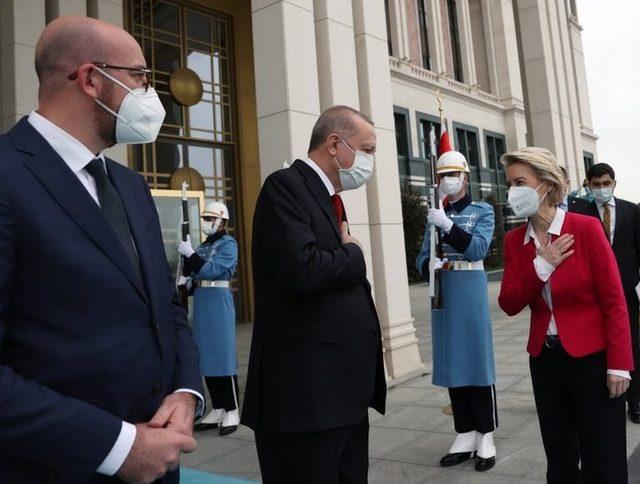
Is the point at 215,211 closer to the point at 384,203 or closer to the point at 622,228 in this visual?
the point at 384,203

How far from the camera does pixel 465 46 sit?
1438 inches

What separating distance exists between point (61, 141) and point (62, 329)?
1.72ft

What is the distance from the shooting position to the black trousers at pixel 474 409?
392 cm

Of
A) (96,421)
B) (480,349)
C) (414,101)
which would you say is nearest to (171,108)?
(480,349)

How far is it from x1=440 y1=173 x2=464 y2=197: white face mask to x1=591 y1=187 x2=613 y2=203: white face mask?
134 cm

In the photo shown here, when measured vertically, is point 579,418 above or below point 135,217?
below

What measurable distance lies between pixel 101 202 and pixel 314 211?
0.88m

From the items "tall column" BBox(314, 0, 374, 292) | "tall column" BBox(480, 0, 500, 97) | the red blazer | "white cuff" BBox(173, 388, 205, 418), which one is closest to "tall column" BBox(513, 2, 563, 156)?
"tall column" BBox(314, 0, 374, 292)

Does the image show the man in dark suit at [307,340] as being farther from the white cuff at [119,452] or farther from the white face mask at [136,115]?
the white cuff at [119,452]

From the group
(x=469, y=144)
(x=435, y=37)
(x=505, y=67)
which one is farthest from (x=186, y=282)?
(x=505, y=67)

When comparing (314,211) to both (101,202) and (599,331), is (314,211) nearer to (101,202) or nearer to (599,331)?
(101,202)

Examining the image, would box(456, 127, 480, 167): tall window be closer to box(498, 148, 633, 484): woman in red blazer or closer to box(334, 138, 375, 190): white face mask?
box(498, 148, 633, 484): woman in red blazer

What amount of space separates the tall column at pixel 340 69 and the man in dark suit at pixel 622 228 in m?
2.46

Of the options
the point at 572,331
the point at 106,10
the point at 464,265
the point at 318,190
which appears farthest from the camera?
the point at 106,10
